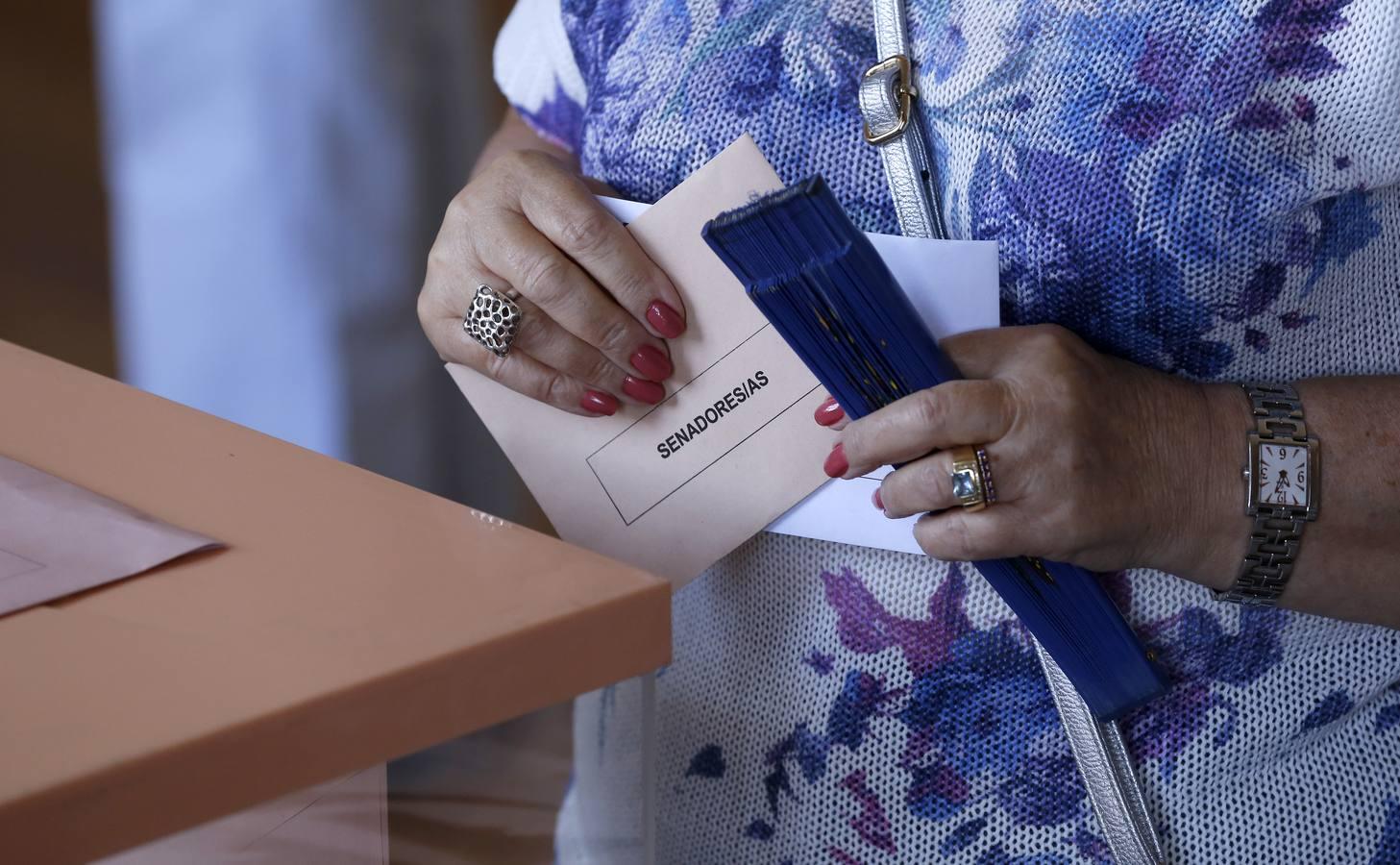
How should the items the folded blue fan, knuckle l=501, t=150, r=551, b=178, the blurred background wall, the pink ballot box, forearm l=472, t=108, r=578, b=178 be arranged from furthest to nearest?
the blurred background wall < forearm l=472, t=108, r=578, b=178 < knuckle l=501, t=150, r=551, b=178 < the folded blue fan < the pink ballot box

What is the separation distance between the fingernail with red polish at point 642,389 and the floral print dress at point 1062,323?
12 cm

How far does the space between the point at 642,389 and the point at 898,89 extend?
0.23 meters

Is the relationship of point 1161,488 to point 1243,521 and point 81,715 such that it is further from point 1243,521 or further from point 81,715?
point 81,715

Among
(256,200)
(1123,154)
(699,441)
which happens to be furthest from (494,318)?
(256,200)

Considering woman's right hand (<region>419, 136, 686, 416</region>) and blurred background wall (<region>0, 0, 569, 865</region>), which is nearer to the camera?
woman's right hand (<region>419, 136, 686, 416</region>)

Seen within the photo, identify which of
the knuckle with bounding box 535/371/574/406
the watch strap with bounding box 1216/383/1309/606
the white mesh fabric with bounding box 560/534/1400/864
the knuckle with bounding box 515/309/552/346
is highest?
the knuckle with bounding box 515/309/552/346

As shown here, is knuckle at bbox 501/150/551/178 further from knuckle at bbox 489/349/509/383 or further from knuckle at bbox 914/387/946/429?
knuckle at bbox 914/387/946/429

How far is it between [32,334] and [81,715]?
1697mm

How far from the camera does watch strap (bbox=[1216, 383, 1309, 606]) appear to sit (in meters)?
0.60

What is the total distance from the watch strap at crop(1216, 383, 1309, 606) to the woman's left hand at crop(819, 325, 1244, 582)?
1 cm

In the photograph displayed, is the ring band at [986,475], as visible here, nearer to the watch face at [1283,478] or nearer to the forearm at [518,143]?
the watch face at [1283,478]

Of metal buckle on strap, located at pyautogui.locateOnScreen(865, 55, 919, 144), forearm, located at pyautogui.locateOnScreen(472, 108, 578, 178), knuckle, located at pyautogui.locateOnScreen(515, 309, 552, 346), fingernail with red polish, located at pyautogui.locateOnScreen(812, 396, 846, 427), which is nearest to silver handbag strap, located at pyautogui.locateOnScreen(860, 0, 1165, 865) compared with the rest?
metal buckle on strap, located at pyautogui.locateOnScreen(865, 55, 919, 144)

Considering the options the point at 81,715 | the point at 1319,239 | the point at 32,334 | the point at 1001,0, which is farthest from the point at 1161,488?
the point at 32,334

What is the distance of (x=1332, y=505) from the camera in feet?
1.97
